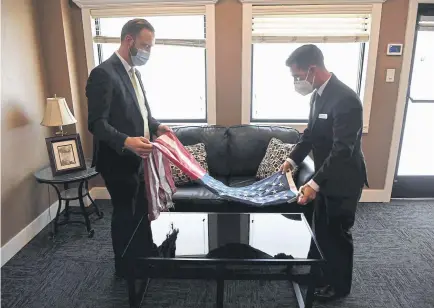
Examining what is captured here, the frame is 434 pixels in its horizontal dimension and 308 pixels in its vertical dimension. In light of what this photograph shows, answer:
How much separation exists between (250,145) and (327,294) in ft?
4.69

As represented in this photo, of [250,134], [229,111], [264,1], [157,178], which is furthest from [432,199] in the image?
[157,178]

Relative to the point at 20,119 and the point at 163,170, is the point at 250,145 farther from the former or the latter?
the point at 20,119

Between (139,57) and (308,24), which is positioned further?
(308,24)

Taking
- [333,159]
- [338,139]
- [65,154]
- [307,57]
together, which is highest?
[307,57]

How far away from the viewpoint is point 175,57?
337cm

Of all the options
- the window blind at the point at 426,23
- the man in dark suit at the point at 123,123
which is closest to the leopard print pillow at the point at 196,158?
the man in dark suit at the point at 123,123

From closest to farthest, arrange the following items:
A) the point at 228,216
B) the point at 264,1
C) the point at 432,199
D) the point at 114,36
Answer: the point at 228,216 → the point at 264,1 → the point at 114,36 → the point at 432,199

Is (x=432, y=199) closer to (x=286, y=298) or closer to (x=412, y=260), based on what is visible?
(x=412, y=260)

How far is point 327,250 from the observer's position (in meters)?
2.04

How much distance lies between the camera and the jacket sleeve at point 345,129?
1.67 metres

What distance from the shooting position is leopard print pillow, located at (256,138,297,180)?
2.80 meters

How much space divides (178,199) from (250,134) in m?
0.97

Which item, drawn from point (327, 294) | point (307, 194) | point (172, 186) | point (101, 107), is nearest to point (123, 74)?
point (101, 107)

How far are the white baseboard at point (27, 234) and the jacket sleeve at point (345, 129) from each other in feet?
7.96
